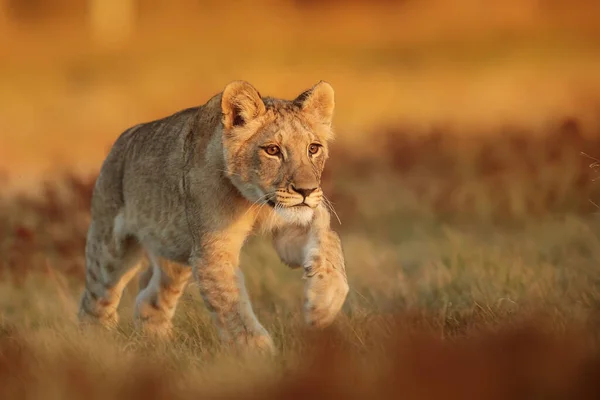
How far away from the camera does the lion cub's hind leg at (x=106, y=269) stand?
8391mm

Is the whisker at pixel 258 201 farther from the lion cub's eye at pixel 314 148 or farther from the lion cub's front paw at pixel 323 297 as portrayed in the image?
the lion cub's front paw at pixel 323 297

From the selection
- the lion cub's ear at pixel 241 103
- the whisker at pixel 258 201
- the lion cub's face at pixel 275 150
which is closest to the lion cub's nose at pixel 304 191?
the lion cub's face at pixel 275 150

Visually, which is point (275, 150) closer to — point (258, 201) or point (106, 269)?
point (258, 201)

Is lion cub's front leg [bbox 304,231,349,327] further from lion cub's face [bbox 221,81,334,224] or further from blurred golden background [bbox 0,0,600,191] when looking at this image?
blurred golden background [bbox 0,0,600,191]

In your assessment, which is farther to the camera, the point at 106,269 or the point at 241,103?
the point at 106,269

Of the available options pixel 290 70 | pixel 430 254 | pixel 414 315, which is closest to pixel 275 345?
pixel 414 315

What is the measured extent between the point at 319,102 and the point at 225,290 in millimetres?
1177

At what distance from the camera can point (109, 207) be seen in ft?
27.6

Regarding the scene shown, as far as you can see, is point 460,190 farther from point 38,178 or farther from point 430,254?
point 38,178

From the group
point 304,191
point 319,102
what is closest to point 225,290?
point 304,191

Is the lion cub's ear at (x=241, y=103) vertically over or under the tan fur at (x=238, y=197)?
over

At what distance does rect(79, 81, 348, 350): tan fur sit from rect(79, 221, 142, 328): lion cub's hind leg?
0.35 meters

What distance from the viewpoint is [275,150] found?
267 inches

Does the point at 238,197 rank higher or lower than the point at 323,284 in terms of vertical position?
higher
